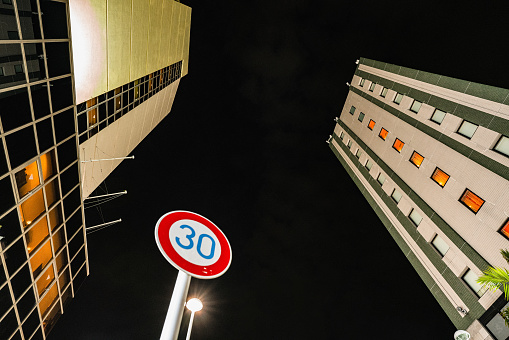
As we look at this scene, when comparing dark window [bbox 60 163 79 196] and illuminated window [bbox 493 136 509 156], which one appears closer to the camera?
dark window [bbox 60 163 79 196]

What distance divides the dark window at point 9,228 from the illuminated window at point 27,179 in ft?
2.18

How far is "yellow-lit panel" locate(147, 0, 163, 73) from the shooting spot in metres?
20.1

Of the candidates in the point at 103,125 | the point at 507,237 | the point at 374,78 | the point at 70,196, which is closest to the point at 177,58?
the point at 103,125

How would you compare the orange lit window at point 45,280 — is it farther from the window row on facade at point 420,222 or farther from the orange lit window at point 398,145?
the orange lit window at point 398,145

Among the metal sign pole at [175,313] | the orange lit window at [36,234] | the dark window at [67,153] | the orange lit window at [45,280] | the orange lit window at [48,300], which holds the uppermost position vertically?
the metal sign pole at [175,313]

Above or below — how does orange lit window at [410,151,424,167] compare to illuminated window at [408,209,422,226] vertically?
above

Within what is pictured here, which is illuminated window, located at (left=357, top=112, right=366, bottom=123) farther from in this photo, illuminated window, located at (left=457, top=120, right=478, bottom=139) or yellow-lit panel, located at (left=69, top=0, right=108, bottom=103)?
yellow-lit panel, located at (left=69, top=0, right=108, bottom=103)

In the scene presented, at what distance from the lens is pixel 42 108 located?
9148 mm

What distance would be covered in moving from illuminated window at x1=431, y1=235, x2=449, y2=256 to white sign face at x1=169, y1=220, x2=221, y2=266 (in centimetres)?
1393

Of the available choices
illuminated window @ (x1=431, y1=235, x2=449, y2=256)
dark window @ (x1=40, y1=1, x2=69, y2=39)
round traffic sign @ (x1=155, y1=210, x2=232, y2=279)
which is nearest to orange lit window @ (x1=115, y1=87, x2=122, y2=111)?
dark window @ (x1=40, y1=1, x2=69, y2=39)

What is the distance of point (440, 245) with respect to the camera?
48.4 feet

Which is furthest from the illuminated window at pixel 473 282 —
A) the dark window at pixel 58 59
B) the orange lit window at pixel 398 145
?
the dark window at pixel 58 59

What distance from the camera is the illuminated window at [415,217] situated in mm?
16562

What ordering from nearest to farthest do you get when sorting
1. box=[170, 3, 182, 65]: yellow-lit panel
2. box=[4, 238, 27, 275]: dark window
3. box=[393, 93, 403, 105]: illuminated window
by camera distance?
box=[4, 238, 27, 275]: dark window, box=[393, 93, 403, 105]: illuminated window, box=[170, 3, 182, 65]: yellow-lit panel
